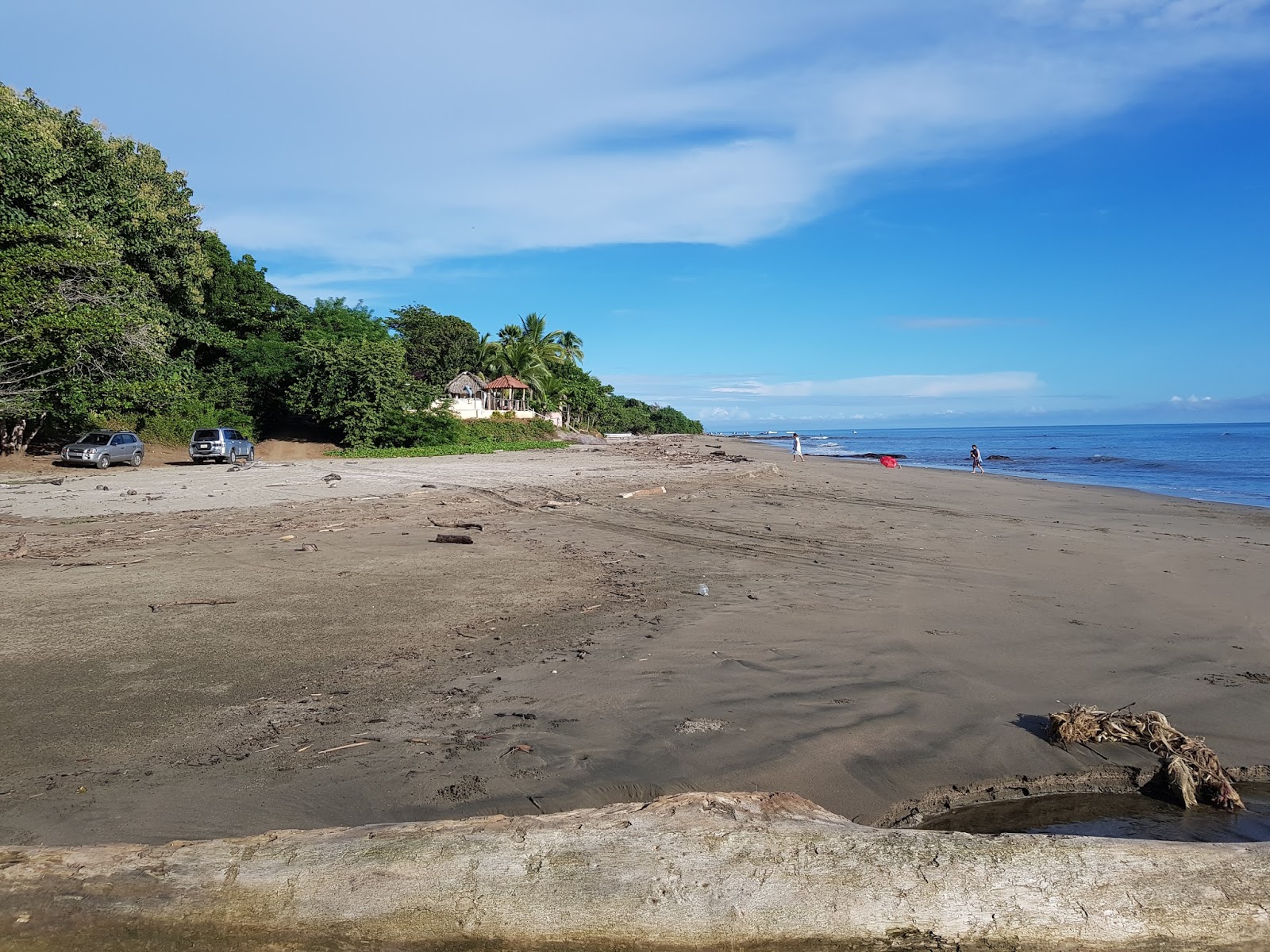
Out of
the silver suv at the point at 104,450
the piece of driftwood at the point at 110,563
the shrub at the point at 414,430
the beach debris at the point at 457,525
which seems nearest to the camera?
the piece of driftwood at the point at 110,563

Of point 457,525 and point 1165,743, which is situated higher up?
point 457,525

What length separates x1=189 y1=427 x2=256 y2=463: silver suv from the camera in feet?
99.4

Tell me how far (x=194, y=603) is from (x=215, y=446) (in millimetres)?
26303

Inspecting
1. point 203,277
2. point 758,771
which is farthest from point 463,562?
point 203,277

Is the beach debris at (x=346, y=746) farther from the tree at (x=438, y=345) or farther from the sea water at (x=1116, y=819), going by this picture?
the tree at (x=438, y=345)

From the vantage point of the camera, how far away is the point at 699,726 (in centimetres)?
480

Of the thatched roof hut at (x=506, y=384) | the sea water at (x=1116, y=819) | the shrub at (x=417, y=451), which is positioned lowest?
the sea water at (x=1116, y=819)

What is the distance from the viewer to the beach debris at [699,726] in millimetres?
4730

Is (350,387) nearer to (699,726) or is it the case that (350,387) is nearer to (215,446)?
(215,446)

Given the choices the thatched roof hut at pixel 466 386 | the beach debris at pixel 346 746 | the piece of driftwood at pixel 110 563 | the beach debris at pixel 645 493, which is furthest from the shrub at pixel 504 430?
the beach debris at pixel 346 746

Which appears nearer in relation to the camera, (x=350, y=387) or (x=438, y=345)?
(x=350, y=387)

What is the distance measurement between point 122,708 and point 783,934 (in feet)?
14.8

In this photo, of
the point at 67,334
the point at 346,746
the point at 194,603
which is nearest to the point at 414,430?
the point at 67,334

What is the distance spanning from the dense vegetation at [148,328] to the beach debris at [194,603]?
21.3 metres
